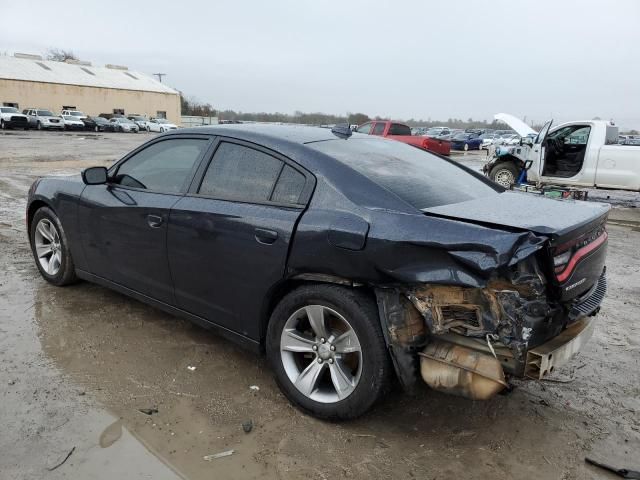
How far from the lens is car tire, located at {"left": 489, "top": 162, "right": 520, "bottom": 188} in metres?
13.1

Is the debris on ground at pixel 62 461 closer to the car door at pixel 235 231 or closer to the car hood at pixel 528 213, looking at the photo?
the car door at pixel 235 231

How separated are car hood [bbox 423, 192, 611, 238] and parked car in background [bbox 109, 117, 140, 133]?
44.2m

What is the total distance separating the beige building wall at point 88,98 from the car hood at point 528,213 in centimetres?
5307

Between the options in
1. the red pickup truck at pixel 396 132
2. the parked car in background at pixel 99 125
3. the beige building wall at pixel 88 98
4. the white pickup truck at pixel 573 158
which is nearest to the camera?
the white pickup truck at pixel 573 158

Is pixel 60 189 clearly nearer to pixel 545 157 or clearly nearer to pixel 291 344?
pixel 291 344

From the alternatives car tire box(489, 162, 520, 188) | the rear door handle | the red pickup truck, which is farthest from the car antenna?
the red pickup truck

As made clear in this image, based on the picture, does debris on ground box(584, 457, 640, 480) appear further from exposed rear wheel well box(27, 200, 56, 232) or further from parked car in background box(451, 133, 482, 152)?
parked car in background box(451, 133, 482, 152)

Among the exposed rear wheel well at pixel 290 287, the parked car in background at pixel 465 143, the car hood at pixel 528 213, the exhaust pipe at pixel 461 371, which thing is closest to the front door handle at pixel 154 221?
the exposed rear wheel well at pixel 290 287

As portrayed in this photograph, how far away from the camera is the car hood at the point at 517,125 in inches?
530

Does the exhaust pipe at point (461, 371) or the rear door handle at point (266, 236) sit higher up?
the rear door handle at point (266, 236)

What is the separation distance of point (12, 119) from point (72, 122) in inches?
189

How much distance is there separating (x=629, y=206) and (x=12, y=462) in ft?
43.9

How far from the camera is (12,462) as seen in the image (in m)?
2.49

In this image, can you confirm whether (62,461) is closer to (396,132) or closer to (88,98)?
(396,132)
